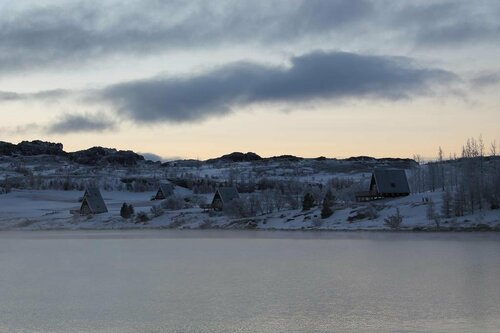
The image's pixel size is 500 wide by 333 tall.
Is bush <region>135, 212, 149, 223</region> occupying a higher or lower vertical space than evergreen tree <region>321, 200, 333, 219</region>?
lower

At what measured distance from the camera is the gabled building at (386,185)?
106 m

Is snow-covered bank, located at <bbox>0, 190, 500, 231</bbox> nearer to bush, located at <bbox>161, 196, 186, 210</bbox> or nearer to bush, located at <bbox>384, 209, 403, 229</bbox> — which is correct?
bush, located at <bbox>384, 209, 403, 229</bbox>

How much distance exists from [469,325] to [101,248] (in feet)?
157

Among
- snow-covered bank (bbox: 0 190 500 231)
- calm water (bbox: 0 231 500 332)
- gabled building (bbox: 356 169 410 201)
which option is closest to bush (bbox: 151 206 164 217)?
snow-covered bank (bbox: 0 190 500 231)

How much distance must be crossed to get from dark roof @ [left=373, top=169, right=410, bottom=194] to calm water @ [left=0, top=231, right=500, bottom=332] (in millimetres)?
47851

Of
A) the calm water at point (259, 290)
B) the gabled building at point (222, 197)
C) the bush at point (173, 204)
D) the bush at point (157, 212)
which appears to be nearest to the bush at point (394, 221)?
the calm water at point (259, 290)

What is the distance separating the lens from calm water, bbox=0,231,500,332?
83.9 ft

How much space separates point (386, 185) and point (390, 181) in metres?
1.24

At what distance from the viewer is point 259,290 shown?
33.4 m

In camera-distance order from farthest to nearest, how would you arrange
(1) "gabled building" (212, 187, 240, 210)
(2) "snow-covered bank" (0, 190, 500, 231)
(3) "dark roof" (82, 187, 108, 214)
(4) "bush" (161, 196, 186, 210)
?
(3) "dark roof" (82, 187, 108, 214)
(4) "bush" (161, 196, 186, 210)
(1) "gabled building" (212, 187, 240, 210)
(2) "snow-covered bank" (0, 190, 500, 231)

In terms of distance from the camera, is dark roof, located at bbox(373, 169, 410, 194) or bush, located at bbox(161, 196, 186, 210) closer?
dark roof, located at bbox(373, 169, 410, 194)

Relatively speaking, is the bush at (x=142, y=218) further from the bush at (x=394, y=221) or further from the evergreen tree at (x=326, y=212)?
the bush at (x=394, y=221)

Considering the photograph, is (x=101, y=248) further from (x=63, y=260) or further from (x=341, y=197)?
(x=341, y=197)

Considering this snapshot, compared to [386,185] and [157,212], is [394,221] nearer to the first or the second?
[386,185]
